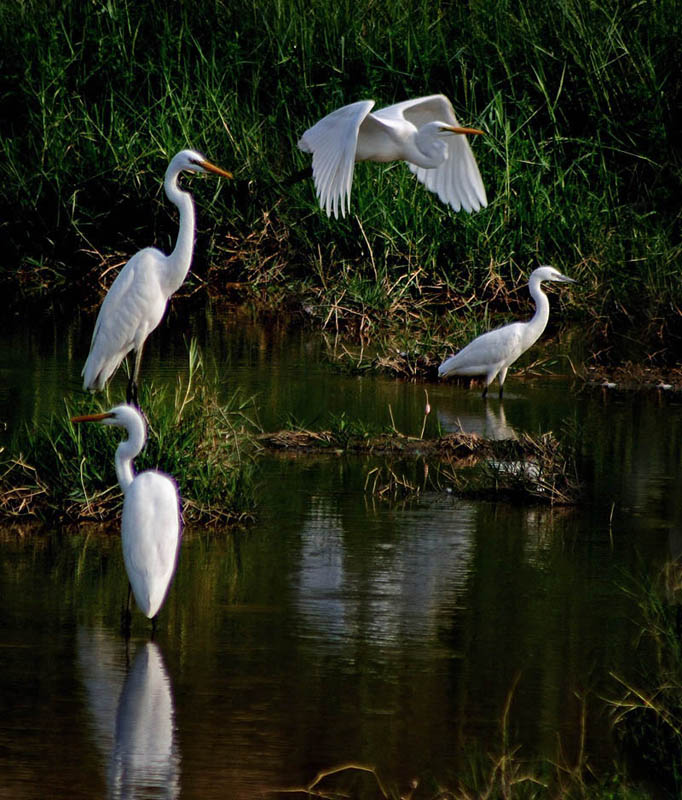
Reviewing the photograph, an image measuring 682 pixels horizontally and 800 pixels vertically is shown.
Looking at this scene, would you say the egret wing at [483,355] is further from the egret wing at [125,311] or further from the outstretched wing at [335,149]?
the egret wing at [125,311]

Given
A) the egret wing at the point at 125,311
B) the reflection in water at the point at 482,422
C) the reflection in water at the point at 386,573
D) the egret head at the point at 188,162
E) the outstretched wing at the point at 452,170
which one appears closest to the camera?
the reflection in water at the point at 386,573

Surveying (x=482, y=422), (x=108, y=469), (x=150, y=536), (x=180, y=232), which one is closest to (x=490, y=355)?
(x=482, y=422)

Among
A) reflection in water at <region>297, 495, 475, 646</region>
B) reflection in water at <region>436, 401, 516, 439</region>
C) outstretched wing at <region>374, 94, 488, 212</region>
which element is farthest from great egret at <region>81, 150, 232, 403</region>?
outstretched wing at <region>374, 94, 488, 212</region>

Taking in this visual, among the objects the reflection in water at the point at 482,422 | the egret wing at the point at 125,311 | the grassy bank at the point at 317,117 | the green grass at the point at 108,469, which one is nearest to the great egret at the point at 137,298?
the egret wing at the point at 125,311

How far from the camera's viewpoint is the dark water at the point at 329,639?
166 inches

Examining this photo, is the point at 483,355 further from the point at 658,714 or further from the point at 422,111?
the point at 658,714

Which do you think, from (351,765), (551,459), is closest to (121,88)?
(551,459)

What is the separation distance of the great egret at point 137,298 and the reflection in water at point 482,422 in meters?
1.68

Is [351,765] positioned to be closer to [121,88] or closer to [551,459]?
[551,459]

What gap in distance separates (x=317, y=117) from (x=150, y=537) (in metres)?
9.54

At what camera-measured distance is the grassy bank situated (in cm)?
1242

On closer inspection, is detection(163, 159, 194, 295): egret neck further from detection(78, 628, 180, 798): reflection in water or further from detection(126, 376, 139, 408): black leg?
detection(78, 628, 180, 798): reflection in water

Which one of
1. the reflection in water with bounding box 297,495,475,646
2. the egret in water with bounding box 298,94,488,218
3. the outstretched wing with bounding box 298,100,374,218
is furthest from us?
the egret in water with bounding box 298,94,488,218

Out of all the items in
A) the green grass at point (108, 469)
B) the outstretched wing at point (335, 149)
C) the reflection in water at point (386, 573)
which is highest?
Result: the outstretched wing at point (335, 149)
